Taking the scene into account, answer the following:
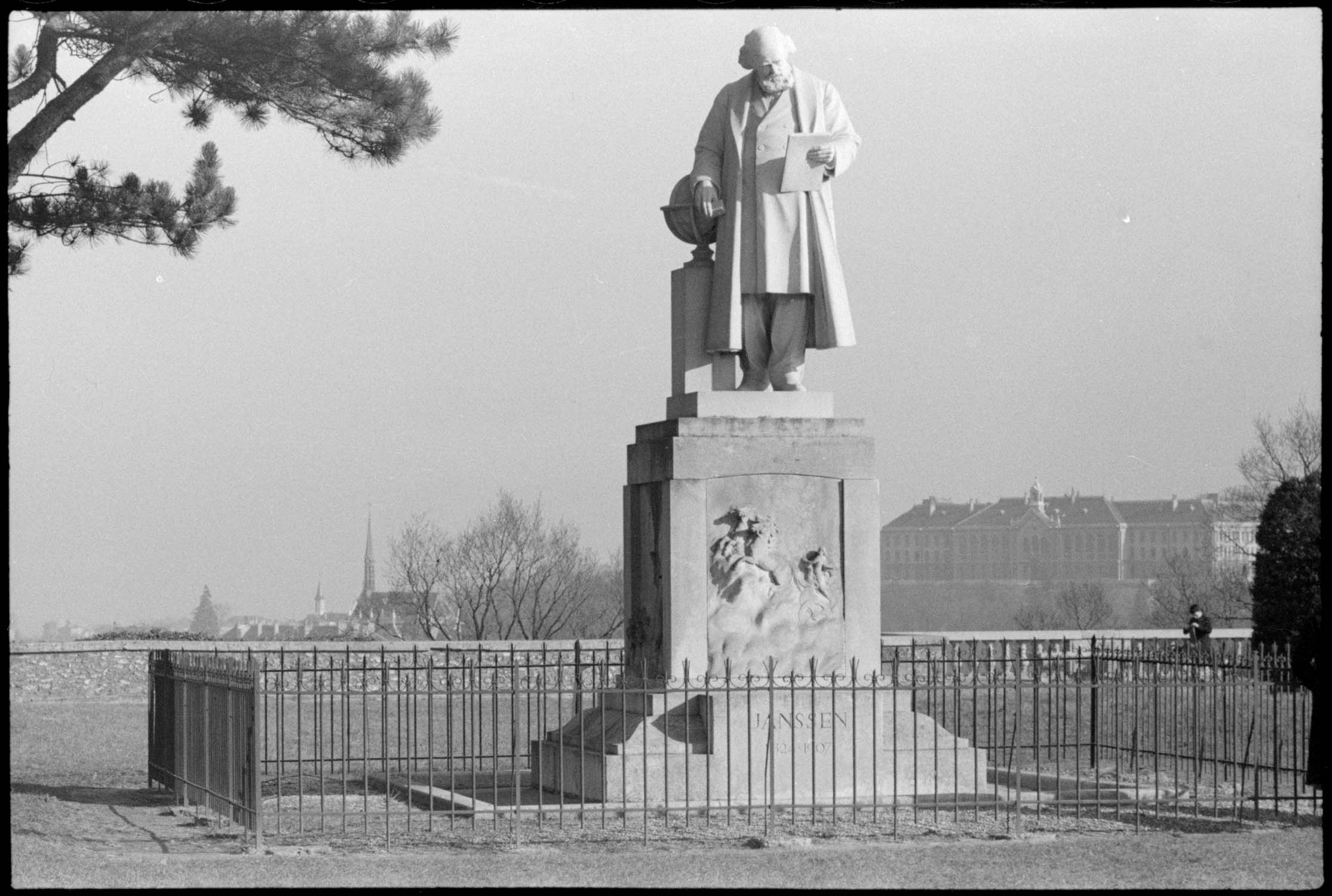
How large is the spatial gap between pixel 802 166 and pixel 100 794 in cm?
692

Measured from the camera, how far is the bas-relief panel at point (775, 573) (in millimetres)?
12625

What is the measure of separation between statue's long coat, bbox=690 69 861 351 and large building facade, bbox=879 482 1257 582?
346ft

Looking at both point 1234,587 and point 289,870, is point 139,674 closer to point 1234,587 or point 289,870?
point 289,870

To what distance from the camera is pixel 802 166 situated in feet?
42.5

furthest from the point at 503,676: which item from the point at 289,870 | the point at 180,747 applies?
the point at 289,870

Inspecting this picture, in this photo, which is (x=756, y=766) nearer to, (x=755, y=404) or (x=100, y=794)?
(x=755, y=404)

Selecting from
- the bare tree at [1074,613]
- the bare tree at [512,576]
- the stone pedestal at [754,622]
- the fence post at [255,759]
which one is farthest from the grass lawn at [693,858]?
the bare tree at [1074,613]

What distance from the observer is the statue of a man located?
12992mm

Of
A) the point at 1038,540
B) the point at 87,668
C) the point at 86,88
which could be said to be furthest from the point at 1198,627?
the point at 1038,540

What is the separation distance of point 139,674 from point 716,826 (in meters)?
16.7

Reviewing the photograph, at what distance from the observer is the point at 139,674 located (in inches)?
1044

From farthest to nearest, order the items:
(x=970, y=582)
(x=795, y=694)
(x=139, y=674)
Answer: (x=970, y=582) < (x=139, y=674) < (x=795, y=694)

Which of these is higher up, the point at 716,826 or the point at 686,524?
the point at 686,524

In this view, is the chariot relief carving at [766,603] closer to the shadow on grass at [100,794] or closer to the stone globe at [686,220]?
the stone globe at [686,220]
